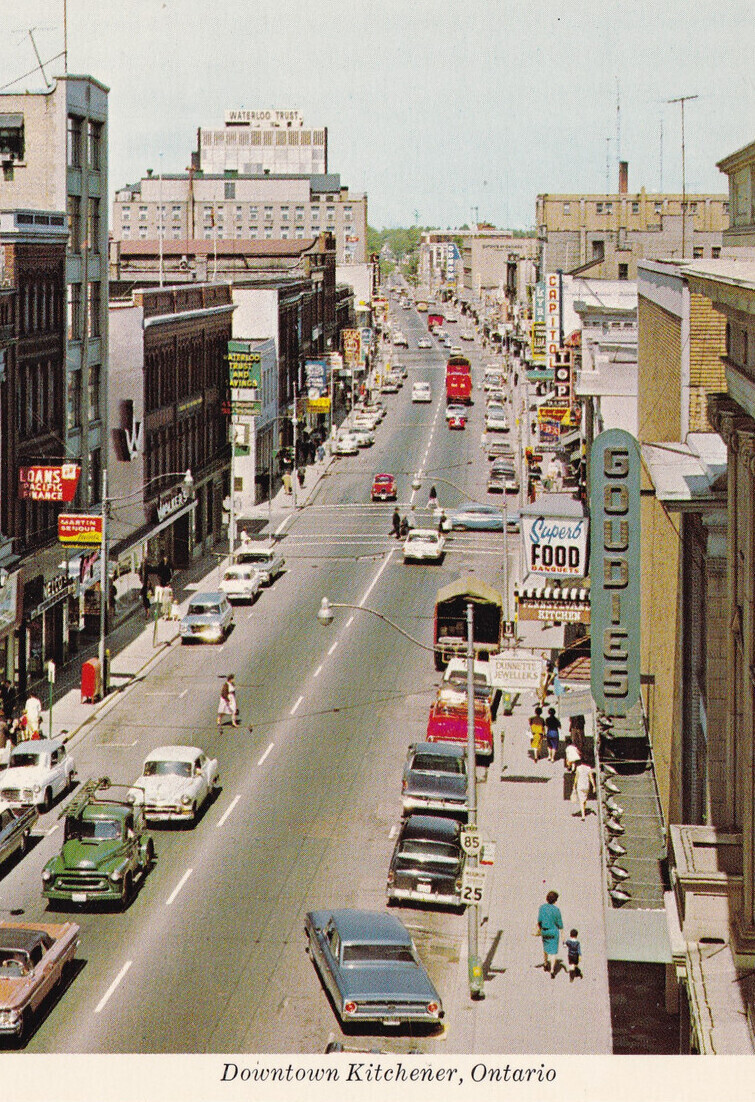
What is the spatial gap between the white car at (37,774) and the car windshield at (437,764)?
31.6ft

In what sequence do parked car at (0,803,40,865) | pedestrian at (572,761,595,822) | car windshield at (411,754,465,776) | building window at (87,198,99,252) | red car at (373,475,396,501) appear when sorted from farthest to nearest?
red car at (373,475,396,501) < building window at (87,198,99,252) < car windshield at (411,754,465,776) < pedestrian at (572,761,595,822) < parked car at (0,803,40,865)

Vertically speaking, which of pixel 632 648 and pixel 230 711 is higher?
pixel 632 648

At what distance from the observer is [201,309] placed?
9350 centimetres

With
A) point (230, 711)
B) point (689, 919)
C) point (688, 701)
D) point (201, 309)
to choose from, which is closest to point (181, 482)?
point (201, 309)

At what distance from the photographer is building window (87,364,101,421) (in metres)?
70.8

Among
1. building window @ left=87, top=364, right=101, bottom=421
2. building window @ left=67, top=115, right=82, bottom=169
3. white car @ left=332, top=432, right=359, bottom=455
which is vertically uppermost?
building window @ left=67, top=115, right=82, bottom=169

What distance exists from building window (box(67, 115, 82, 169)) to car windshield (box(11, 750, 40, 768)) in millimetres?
29480

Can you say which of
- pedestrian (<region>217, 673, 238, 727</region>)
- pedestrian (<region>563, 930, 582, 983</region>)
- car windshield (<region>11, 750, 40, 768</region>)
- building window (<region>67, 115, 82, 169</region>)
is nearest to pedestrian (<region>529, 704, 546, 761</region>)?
pedestrian (<region>217, 673, 238, 727</region>)

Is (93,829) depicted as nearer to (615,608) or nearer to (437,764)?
(437,764)

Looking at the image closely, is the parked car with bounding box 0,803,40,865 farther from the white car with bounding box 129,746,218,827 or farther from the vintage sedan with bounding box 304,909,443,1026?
the vintage sedan with bounding box 304,909,443,1026

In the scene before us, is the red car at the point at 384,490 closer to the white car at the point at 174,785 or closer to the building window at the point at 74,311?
the building window at the point at 74,311

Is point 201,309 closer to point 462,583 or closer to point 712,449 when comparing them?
point 462,583

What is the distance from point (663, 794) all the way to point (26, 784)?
57.5 feet

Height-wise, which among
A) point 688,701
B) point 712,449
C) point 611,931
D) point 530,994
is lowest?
point 530,994
